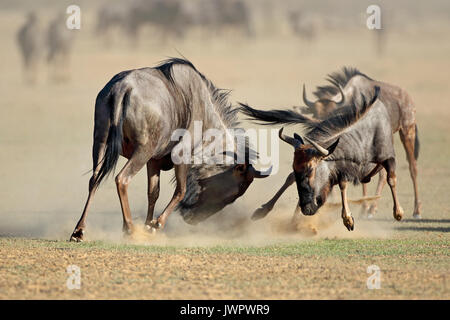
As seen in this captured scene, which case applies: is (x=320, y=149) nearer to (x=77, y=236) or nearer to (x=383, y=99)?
(x=77, y=236)

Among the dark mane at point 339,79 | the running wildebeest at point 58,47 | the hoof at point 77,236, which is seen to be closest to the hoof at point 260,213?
the hoof at point 77,236

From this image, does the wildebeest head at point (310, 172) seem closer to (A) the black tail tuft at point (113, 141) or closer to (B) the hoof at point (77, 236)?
(A) the black tail tuft at point (113, 141)

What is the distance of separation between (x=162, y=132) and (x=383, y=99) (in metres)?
3.62

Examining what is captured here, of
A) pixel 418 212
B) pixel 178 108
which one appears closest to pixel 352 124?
pixel 178 108

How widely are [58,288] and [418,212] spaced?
19.4 feet

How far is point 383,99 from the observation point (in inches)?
444

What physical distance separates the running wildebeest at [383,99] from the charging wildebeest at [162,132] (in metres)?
2.36

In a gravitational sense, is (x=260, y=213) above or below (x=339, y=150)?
below

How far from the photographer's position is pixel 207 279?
6898mm

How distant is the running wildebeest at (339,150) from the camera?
28.2ft

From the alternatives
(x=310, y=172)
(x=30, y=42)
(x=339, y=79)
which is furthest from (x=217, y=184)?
(x=30, y=42)

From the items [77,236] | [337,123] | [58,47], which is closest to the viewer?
[77,236]

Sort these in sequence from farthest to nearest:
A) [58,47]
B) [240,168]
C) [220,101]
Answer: [58,47] < [220,101] < [240,168]
